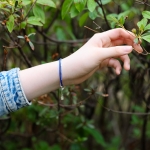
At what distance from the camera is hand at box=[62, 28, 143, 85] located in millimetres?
1147

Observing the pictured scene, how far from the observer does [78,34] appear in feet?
7.98

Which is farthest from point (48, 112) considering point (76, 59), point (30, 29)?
point (76, 59)

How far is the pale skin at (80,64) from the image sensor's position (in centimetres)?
116

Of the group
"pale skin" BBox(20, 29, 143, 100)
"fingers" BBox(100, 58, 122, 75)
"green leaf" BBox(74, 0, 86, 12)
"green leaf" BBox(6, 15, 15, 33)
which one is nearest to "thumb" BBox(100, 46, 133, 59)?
"pale skin" BBox(20, 29, 143, 100)

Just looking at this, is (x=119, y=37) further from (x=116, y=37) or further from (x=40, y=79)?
(x=40, y=79)

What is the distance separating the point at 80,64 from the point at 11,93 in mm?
244

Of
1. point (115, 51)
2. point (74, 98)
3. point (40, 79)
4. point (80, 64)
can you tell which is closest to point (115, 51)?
point (115, 51)

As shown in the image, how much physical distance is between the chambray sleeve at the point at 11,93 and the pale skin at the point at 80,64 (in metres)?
0.02

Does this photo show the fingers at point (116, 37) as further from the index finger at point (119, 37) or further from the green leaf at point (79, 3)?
the green leaf at point (79, 3)

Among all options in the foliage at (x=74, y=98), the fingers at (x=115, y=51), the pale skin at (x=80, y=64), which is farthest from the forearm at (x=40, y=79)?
the foliage at (x=74, y=98)

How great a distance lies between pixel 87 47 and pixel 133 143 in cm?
161

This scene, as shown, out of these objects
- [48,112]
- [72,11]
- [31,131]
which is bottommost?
[31,131]

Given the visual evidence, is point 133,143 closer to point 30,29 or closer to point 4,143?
point 4,143

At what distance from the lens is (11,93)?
1.22m
